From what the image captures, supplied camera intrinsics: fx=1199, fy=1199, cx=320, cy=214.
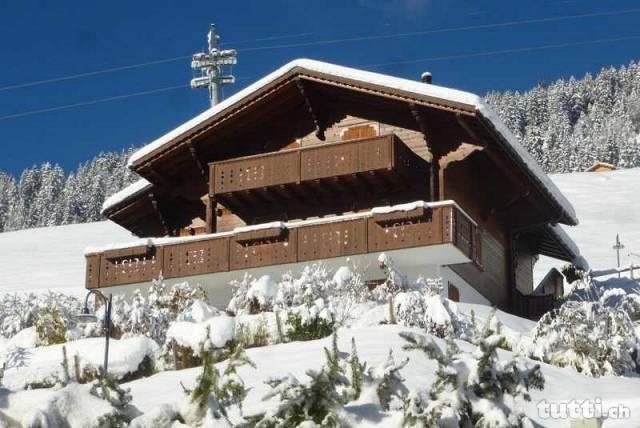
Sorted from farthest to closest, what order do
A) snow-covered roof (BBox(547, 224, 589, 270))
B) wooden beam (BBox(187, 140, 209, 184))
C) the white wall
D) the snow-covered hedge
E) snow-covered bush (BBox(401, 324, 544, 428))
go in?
snow-covered roof (BBox(547, 224, 589, 270)), wooden beam (BBox(187, 140, 209, 184)), the white wall, the snow-covered hedge, snow-covered bush (BBox(401, 324, 544, 428))

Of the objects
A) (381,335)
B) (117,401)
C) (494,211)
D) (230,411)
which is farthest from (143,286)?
(117,401)

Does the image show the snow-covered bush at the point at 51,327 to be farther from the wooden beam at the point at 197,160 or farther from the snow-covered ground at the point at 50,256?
the snow-covered ground at the point at 50,256

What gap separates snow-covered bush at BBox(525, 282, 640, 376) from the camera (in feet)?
52.5

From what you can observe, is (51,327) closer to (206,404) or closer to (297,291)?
(297,291)

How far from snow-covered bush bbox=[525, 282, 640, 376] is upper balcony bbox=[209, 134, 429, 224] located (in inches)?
255

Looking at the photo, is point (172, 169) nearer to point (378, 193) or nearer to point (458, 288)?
point (378, 193)

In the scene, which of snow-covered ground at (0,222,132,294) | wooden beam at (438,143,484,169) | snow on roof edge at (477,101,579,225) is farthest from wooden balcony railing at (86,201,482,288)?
snow-covered ground at (0,222,132,294)

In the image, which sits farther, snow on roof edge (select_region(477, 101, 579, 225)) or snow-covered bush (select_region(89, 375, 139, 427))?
snow on roof edge (select_region(477, 101, 579, 225))

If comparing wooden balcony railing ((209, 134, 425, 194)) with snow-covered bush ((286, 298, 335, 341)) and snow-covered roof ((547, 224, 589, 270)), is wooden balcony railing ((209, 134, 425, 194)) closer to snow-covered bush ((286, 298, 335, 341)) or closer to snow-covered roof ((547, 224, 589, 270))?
snow-covered bush ((286, 298, 335, 341))

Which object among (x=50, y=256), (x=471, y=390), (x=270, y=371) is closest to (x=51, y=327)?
(x=270, y=371)

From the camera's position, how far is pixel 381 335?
51.6 feet

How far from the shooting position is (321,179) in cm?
2381

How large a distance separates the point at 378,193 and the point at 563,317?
25.3 feet

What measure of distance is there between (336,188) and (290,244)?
1.68 metres
